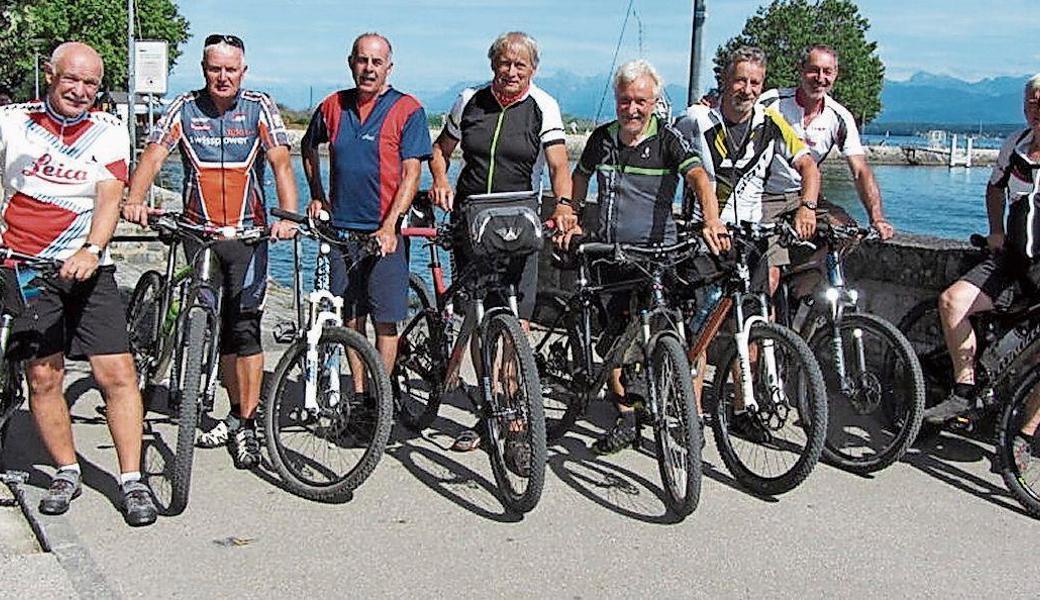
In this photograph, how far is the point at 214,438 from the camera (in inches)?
243

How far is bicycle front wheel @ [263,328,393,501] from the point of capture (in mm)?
5309

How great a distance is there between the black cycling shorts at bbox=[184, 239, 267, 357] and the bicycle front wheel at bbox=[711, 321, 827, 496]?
7.03ft

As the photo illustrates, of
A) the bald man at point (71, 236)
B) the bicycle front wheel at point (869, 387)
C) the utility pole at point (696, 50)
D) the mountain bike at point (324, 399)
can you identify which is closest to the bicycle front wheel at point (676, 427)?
the bicycle front wheel at point (869, 387)

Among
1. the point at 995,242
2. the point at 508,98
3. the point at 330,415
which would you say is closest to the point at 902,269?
the point at 995,242

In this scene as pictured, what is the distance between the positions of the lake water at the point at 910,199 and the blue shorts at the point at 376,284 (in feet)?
5.25

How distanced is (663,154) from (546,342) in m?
1.18

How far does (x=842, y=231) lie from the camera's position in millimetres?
5988

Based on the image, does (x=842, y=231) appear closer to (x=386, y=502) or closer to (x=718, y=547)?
(x=718, y=547)

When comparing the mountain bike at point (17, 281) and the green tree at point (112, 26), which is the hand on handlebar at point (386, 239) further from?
the green tree at point (112, 26)

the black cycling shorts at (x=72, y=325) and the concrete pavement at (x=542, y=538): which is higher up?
the black cycling shorts at (x=72, y=325)

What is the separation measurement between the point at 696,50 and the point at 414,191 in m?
3.99

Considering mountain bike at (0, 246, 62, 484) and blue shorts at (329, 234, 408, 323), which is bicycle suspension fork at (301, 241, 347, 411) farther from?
Answer: mountain bike at (0, 246, 62, 484)

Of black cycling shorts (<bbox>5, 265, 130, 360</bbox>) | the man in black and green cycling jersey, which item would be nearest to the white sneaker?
black cycling shorts (<bbox>5, 265, 130, 360</bbox>)

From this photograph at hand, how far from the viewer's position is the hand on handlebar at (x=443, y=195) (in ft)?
20.9
